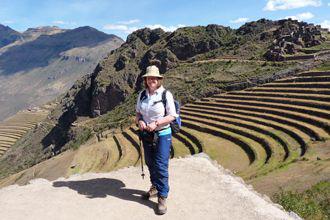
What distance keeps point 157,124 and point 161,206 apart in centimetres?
157

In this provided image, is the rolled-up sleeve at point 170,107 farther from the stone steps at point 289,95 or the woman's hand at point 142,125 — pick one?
the stone steps at point 289,95

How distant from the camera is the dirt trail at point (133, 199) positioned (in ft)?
27.7

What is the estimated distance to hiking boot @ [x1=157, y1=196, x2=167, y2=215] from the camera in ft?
27.6

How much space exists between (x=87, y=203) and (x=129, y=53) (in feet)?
301

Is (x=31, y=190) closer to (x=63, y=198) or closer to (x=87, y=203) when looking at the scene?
(x=63, y=198)

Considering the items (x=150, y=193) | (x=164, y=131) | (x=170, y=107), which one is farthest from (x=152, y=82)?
(x=150, y=193)

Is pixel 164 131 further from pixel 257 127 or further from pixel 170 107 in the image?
pixel 257 127

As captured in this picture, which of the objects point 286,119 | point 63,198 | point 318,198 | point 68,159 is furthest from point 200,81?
point 63,198

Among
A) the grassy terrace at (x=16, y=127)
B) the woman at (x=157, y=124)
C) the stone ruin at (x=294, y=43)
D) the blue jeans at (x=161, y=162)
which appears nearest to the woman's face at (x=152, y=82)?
the woman at (x=157, y=124)

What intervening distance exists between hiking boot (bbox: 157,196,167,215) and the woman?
0.18 ft

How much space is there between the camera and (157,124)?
28.3 ft

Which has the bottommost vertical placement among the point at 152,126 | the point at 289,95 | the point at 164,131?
the point at 289,95

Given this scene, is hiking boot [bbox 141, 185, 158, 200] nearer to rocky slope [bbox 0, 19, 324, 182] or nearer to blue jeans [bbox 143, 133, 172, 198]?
blue jeans [bbox 143, 133, 172, 198]

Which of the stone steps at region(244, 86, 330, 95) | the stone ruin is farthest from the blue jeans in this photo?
the stone ruin
